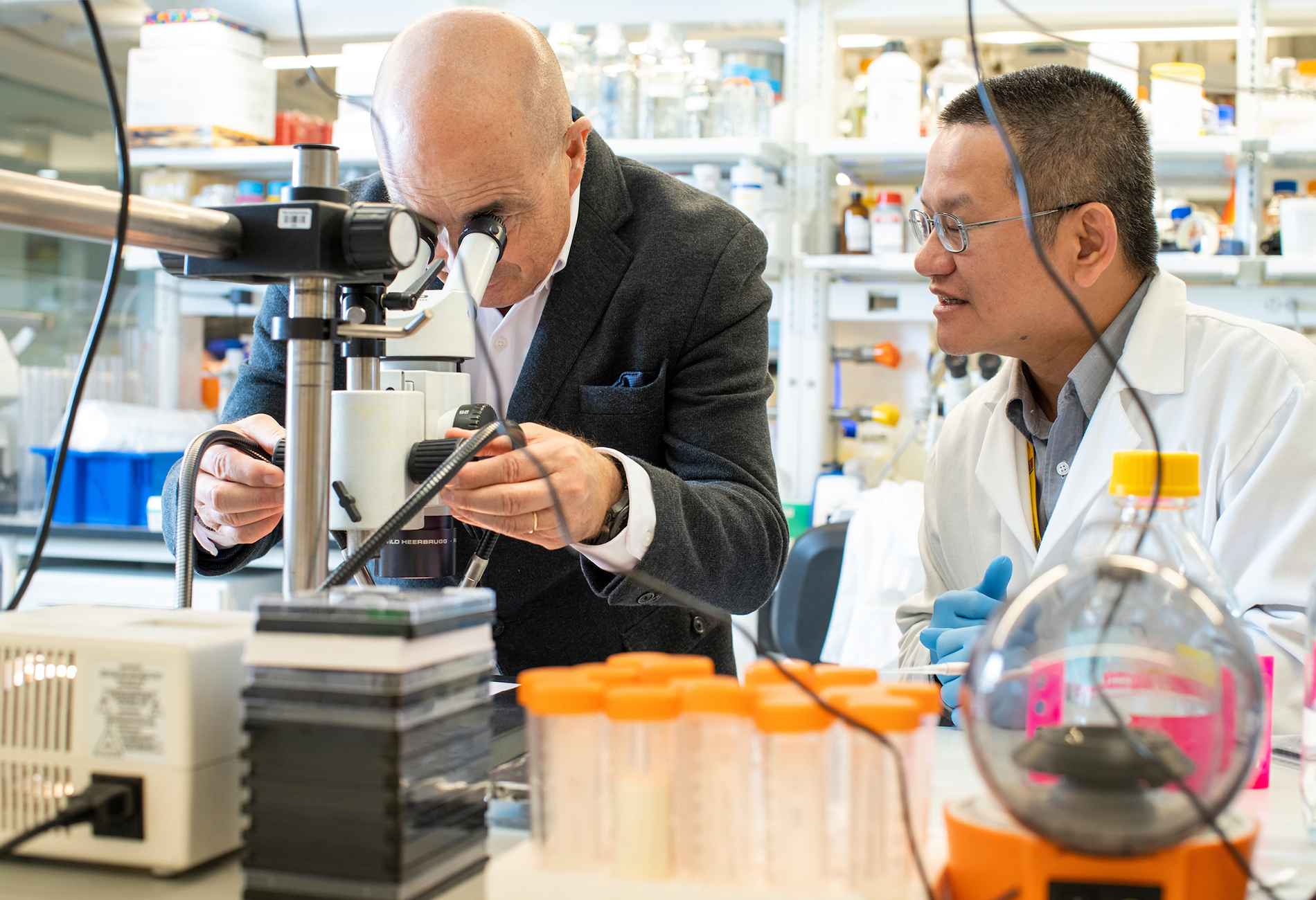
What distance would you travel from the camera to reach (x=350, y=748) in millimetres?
573

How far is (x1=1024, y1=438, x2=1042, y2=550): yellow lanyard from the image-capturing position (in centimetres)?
150

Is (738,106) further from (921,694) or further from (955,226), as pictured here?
(921,694)

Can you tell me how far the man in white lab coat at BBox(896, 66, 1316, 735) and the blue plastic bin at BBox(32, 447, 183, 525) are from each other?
2035 mm

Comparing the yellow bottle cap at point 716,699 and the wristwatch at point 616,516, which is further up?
the wristwatch at point 616,516

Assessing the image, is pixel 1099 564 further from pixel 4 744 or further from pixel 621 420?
pixel 621 420

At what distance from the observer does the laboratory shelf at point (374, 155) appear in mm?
2852

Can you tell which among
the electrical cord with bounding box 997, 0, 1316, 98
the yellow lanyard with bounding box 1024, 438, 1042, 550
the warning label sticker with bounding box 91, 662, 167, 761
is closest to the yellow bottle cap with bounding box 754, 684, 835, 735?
the warning label sticker with bounding box 91, 662, 167, 761

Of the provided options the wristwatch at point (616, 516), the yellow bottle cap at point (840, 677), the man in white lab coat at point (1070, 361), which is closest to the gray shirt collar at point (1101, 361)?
the man in white lab coat at point (1070, 361)

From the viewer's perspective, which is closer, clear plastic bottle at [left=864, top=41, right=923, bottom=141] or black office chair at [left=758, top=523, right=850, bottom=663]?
black office chair at [left=758, top=523, right=850, bottom=663]

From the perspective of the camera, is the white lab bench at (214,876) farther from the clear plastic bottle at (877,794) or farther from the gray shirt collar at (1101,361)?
the gray shirt collar at (1101,361)

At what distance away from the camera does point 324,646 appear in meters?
0.58

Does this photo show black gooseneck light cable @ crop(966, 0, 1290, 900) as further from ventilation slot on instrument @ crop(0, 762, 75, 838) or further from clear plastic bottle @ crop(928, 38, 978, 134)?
clear plastic bottle @ crop(928, 38, 978, 134)

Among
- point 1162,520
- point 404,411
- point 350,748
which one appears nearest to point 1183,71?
point 1162,520

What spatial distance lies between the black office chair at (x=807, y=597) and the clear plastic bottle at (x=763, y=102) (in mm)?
1227
